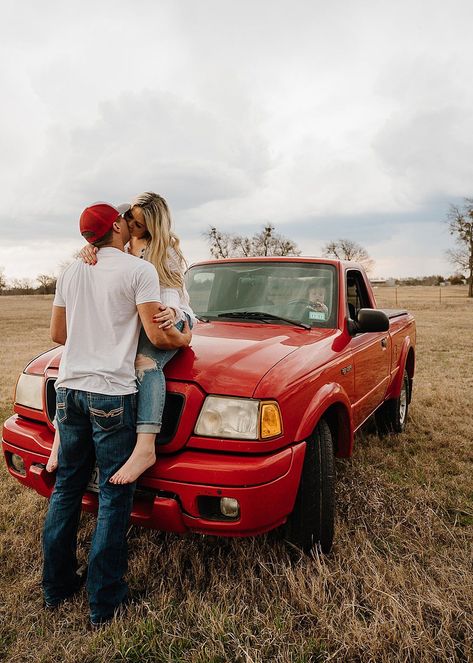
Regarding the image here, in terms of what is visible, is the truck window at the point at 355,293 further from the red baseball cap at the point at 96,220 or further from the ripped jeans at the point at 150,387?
the red baseball cap at the point at 96,220

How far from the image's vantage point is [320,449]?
269 centimetres

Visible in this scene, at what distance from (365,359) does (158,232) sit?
1.98 metres

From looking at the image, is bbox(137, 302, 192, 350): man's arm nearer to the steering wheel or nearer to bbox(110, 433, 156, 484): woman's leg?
bbox(110, 433, 156, 484): woman's leg

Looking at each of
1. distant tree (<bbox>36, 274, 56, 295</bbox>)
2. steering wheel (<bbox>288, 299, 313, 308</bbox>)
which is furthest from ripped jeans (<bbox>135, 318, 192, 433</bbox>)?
distant tree (<bbox>36, 274, 56, 295</bbox>)

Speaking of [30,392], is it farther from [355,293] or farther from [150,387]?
[355,293]

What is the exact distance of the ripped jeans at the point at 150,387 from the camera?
230 centimetres

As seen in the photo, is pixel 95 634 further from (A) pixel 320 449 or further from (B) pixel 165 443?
(A) pixel 320 449

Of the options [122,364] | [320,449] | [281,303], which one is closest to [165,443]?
[122,364]

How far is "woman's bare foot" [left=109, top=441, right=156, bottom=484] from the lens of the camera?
7.24 feet

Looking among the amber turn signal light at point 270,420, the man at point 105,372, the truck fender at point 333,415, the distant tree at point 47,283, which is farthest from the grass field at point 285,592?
the distant tree at point 47,283

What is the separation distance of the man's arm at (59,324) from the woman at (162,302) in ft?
1.20

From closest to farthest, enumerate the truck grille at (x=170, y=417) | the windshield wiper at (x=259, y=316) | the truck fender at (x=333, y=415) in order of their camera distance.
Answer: the truck grille at (x=170, y=417), the truck fender at (x=333, y=415), the windshield wiper at (x=259, y=316)

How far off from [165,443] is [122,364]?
465 millimetres

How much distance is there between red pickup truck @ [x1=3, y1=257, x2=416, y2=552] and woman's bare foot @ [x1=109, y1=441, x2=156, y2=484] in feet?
0.37
